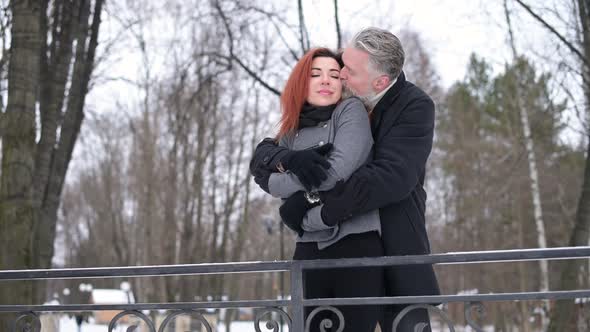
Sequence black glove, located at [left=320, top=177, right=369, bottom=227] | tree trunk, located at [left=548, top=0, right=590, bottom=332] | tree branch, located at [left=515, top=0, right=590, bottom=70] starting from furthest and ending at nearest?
tree branch, located at [left=515, top=0, right=590, bottom=70] → tree trunk, located at [left=548, top=0, right=590, bottom=332] → black glove, located at [left=320, top=177, right=369, bottom=227]

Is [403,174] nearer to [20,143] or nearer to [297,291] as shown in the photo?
[297,291]

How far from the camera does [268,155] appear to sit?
2836mm

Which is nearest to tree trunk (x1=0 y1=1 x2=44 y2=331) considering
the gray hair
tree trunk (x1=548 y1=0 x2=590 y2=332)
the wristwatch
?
the wristwatch

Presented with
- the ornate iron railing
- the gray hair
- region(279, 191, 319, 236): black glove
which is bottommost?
the ornate iron railing

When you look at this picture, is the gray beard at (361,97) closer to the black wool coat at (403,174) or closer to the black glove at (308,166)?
the black wool coat at (403,174)

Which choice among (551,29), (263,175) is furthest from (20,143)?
(551,29)

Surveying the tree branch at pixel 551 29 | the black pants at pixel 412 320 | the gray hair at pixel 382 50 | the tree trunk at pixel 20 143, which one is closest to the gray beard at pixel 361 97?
the gray hair at pixel 382 50

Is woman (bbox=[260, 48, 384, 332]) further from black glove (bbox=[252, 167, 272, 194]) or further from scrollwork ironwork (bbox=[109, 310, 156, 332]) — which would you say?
scrollwork ironwork (bbox=[109, 310, 156, 332])

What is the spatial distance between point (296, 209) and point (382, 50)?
76 cm

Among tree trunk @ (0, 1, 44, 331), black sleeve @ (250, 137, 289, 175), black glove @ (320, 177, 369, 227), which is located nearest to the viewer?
black glove @ (320, 177, 369, 227)

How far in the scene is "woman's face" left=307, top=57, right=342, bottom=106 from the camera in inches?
115

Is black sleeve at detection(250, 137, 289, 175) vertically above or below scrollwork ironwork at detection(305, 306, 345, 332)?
above

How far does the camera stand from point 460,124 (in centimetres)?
2712

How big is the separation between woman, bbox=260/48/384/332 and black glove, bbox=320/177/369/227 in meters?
0.03
